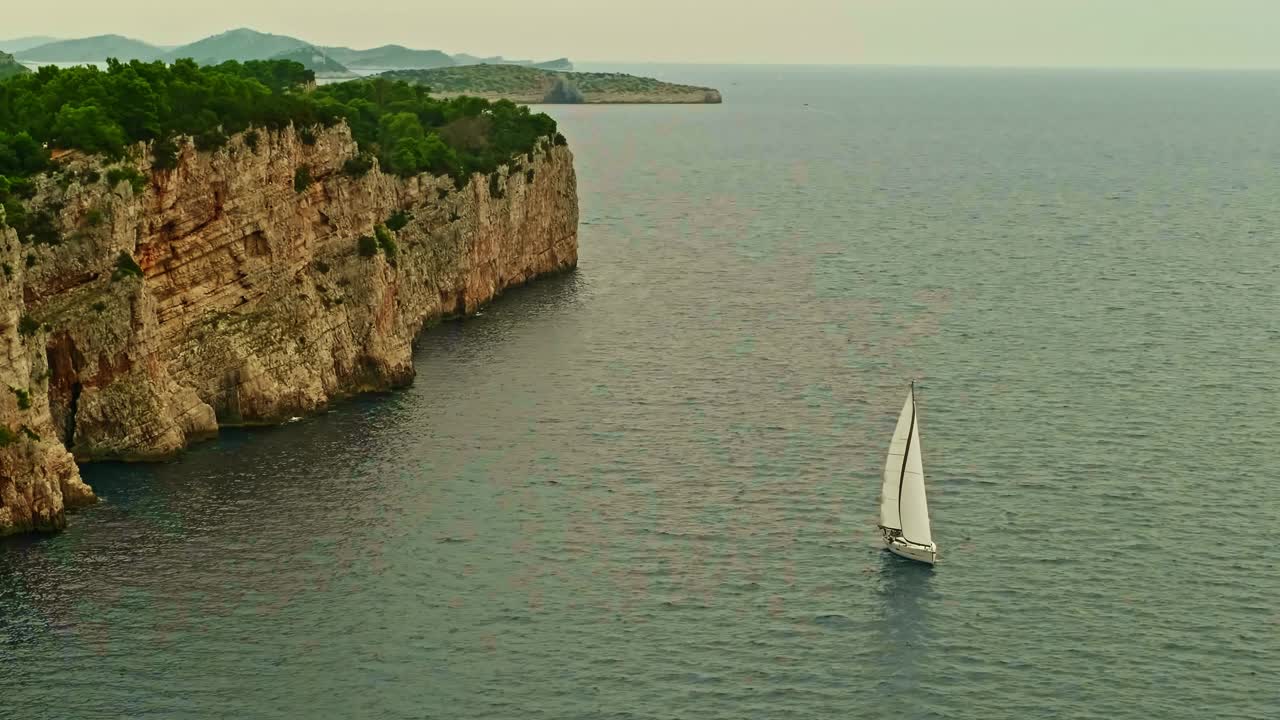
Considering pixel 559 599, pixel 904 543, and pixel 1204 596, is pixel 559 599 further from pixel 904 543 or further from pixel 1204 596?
pixel 1204 596

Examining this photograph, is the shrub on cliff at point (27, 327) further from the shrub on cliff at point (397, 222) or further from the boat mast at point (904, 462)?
the boat mast at point (904, 462)

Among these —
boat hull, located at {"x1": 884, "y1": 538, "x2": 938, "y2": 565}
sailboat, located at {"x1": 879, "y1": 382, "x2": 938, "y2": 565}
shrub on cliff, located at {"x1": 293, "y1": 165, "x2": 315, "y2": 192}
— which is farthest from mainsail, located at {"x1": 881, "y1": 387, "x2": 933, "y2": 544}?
shrub on cliff, located at {"x1": 293, "y1": 165, "x2": 315, "y2": 192}

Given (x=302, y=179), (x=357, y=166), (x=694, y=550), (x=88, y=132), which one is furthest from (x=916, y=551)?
(x=357, y=166)

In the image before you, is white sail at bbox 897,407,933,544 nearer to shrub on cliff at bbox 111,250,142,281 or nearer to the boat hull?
the boat hull

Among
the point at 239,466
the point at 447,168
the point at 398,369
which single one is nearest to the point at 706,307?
the point at 447,168

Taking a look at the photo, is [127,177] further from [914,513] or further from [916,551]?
[916,551]
